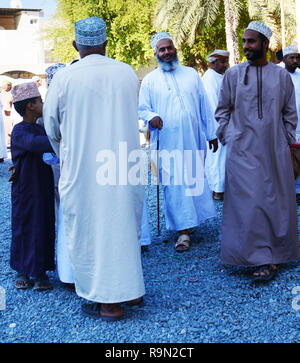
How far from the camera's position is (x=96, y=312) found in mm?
4008

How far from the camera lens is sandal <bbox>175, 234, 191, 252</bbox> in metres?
5.59

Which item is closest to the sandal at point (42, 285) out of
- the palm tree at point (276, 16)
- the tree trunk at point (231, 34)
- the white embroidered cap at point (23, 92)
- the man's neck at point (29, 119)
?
the man's neck at point (29, 119)

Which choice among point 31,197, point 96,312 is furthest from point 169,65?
point 96,312

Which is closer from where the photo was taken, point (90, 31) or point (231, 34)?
point (90, 31)

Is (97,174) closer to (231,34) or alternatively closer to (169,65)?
(169,65)

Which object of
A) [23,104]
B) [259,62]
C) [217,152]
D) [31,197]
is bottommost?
[217,152]

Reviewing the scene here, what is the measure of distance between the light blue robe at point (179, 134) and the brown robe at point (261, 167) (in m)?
0.96

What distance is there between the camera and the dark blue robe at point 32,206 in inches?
176

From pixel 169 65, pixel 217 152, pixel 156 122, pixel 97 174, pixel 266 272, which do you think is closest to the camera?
pixel 97 174

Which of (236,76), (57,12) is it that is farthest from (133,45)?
(236,76)

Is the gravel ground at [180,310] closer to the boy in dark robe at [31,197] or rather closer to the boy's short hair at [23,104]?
the boy in dark robe at [31,197]

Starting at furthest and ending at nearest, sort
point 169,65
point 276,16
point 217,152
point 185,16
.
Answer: point 276,16
point 185,16
point 217,152
point 169,65

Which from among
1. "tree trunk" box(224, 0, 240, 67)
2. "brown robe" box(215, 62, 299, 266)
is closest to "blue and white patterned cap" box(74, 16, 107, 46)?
"brown robe" box(215, 62, 299, 266)

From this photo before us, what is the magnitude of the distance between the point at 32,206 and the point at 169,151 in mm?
1695
